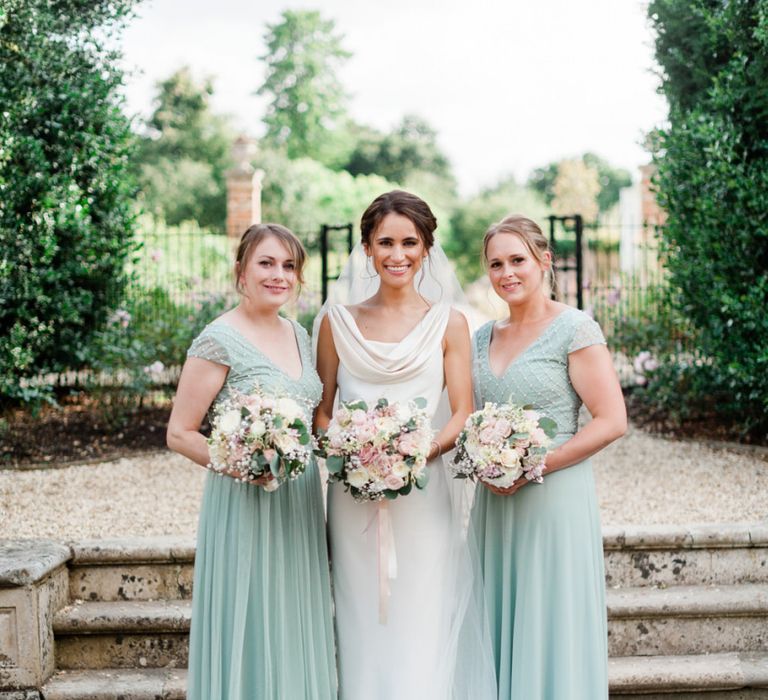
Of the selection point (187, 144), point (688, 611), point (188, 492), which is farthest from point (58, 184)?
point (187, 144)

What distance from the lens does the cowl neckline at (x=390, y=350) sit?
334 centimetres

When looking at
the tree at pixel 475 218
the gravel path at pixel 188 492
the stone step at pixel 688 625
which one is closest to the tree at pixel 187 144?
the tree at pixel 475 218

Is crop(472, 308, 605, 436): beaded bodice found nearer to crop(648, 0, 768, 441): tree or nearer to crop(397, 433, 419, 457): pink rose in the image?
crop(397, 433, 419, 457): pink rose

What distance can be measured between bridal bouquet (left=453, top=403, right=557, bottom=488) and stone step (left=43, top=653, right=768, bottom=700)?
1.59 meters

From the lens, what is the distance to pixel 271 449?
2.82 metres

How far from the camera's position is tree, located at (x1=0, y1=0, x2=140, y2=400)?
6848 mm

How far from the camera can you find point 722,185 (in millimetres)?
6668

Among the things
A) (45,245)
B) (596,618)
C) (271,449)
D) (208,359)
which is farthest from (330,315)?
(45,245)

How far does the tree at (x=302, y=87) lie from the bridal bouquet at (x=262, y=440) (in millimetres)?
36308

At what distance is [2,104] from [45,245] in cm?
111

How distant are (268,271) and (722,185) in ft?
15.3

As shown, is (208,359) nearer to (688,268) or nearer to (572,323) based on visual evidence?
(572,323)

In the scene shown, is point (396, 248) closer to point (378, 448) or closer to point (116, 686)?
point (378, 448)

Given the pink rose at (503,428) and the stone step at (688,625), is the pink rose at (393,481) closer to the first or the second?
the pink rose at (503,428)
